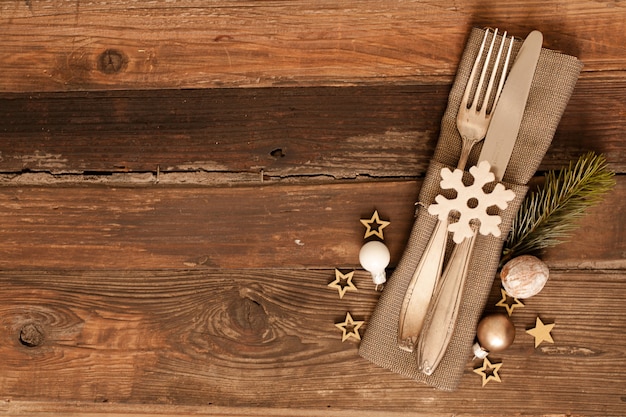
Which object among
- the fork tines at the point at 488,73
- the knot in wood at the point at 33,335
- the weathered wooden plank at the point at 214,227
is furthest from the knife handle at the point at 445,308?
the knot in wood at the point at 33,335

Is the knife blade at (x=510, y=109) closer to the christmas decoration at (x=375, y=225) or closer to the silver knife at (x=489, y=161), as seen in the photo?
the silver knife at (x=489, y=161)

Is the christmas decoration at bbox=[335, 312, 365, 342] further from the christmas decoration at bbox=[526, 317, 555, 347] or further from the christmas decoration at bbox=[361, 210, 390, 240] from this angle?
the christmas decoration at bbox=[526, 317, 555, 347]

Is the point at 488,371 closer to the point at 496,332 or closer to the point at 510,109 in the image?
the point at 496,332

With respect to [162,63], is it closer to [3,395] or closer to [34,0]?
[34,0]

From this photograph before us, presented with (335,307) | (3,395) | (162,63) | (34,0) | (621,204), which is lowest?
(3,395)

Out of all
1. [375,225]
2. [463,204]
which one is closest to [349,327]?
[375,225]

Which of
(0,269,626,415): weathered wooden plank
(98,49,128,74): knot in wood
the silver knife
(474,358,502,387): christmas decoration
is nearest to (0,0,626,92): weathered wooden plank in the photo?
(98,49,128,74): knot in wood

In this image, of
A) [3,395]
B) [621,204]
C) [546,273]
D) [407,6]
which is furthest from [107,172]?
[621,204]
